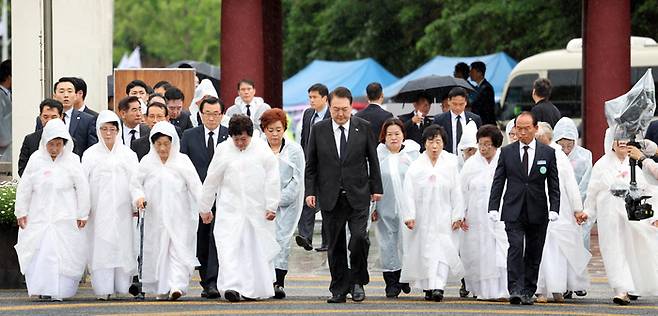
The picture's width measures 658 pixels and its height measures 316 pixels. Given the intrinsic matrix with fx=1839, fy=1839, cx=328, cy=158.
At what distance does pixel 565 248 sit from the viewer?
17.7m

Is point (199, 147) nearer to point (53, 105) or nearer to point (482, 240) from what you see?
point (53, 105)

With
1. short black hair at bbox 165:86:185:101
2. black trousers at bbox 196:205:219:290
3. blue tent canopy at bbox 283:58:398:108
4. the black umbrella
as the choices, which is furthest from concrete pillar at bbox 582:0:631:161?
blue tent canopy at bbox 283:58:398:108

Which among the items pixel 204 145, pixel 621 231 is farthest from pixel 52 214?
pixel 621 231

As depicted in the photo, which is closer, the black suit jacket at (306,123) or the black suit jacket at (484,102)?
the black suit jacket at (306,123)

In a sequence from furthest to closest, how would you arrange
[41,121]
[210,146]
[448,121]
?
[448,121], [41,121], [210,146]

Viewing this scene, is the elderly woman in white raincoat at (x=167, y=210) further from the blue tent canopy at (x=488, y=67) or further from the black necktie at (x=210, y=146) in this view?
the blue tent canopy at (x=488, y=67)

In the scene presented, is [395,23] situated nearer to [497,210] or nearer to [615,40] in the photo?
[615,40]

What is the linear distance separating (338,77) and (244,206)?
93.1 ft

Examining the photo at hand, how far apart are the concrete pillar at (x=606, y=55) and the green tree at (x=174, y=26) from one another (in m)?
49.6

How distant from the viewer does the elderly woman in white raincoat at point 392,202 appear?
17922 mm

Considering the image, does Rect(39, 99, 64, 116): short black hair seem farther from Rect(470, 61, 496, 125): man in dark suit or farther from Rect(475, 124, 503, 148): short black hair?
Rect(470, 61, 496, 125): man in dark suit

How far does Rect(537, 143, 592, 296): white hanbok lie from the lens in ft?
57.4

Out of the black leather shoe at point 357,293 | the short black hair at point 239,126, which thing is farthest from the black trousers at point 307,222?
the short black hair at point 239,126

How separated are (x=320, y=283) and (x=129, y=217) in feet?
9.60
